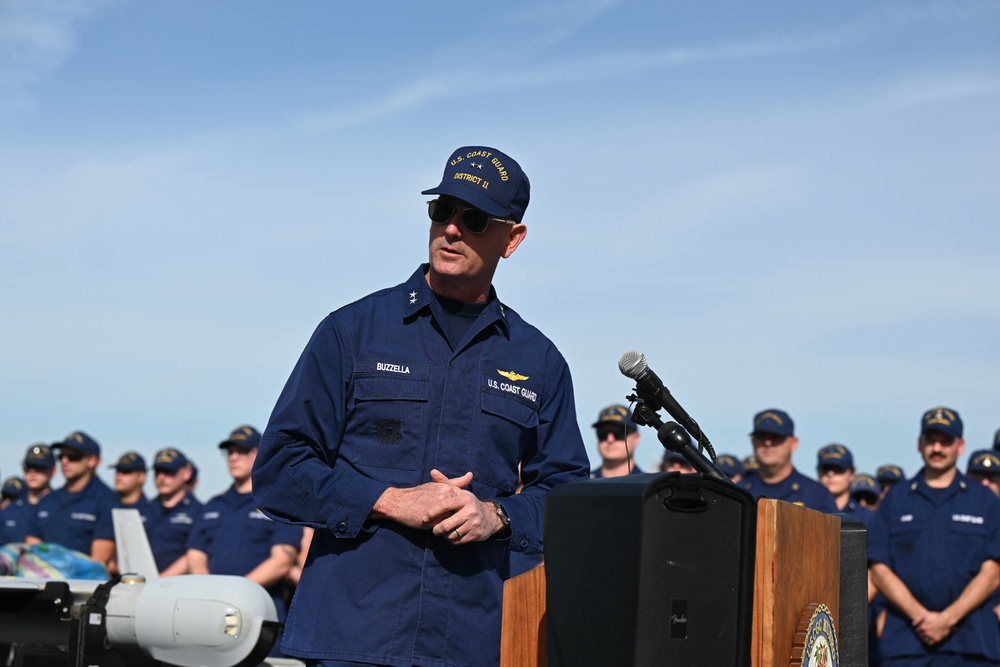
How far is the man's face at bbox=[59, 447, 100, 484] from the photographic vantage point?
1300cm

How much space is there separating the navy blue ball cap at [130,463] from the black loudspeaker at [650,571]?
1126 centimetres

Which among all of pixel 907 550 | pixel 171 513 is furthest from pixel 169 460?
pixel 907 550

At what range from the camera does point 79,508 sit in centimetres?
1263

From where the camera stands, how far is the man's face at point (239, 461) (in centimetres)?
1087

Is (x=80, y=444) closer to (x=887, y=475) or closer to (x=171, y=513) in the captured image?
(x=171, y=513)

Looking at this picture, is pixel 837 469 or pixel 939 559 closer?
pixel 939 559

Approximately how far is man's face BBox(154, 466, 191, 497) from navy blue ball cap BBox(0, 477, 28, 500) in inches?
142

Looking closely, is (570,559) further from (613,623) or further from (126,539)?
(126,539)

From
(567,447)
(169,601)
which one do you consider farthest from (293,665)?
(567,447)

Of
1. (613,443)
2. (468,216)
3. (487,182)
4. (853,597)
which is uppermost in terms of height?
(487,182)

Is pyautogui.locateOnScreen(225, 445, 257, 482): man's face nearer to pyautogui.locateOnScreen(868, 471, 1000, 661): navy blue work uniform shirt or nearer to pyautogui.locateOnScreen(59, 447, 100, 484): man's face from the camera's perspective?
pyautogui.locateOnScreen(59, 447, 100, 484): man's face

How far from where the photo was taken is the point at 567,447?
12.0 ft

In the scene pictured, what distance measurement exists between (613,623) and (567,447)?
39.2 inches

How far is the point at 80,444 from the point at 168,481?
1.08 meters
